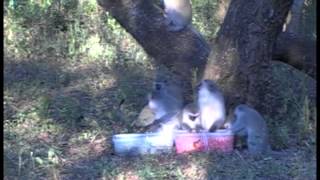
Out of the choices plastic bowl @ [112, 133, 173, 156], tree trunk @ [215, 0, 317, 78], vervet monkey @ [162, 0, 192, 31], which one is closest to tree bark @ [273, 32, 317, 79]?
tree trunk @ [215, 0, 317, 78]

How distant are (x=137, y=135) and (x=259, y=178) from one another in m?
1.27

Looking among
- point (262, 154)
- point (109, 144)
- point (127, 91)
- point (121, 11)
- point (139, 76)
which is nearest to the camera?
point (262, 154)

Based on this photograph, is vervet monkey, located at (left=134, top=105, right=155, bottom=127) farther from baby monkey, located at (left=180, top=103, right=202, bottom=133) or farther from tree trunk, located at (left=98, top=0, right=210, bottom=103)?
tree trunk, located at (left=98, top=0, right=210, bottom=103)

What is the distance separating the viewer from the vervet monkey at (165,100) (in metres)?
7.05

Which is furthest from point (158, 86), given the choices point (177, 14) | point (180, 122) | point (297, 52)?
point (297, 52)

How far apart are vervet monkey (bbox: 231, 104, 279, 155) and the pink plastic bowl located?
146 millimetres

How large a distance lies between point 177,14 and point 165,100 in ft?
5.35

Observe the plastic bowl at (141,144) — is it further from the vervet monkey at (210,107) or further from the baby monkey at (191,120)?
the vervet monkey at (210,107)

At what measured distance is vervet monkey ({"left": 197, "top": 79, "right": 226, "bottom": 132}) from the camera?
6.69 m

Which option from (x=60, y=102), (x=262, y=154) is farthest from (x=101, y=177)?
(x=60, y=102)

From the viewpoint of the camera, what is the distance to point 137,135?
6.48 metres

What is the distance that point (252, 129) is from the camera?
648 centimetres

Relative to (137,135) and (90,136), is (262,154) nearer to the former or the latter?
(137,135)

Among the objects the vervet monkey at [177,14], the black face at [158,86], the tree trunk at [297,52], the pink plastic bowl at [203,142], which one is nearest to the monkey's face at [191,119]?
the pink plastic bowl at [203,142]
